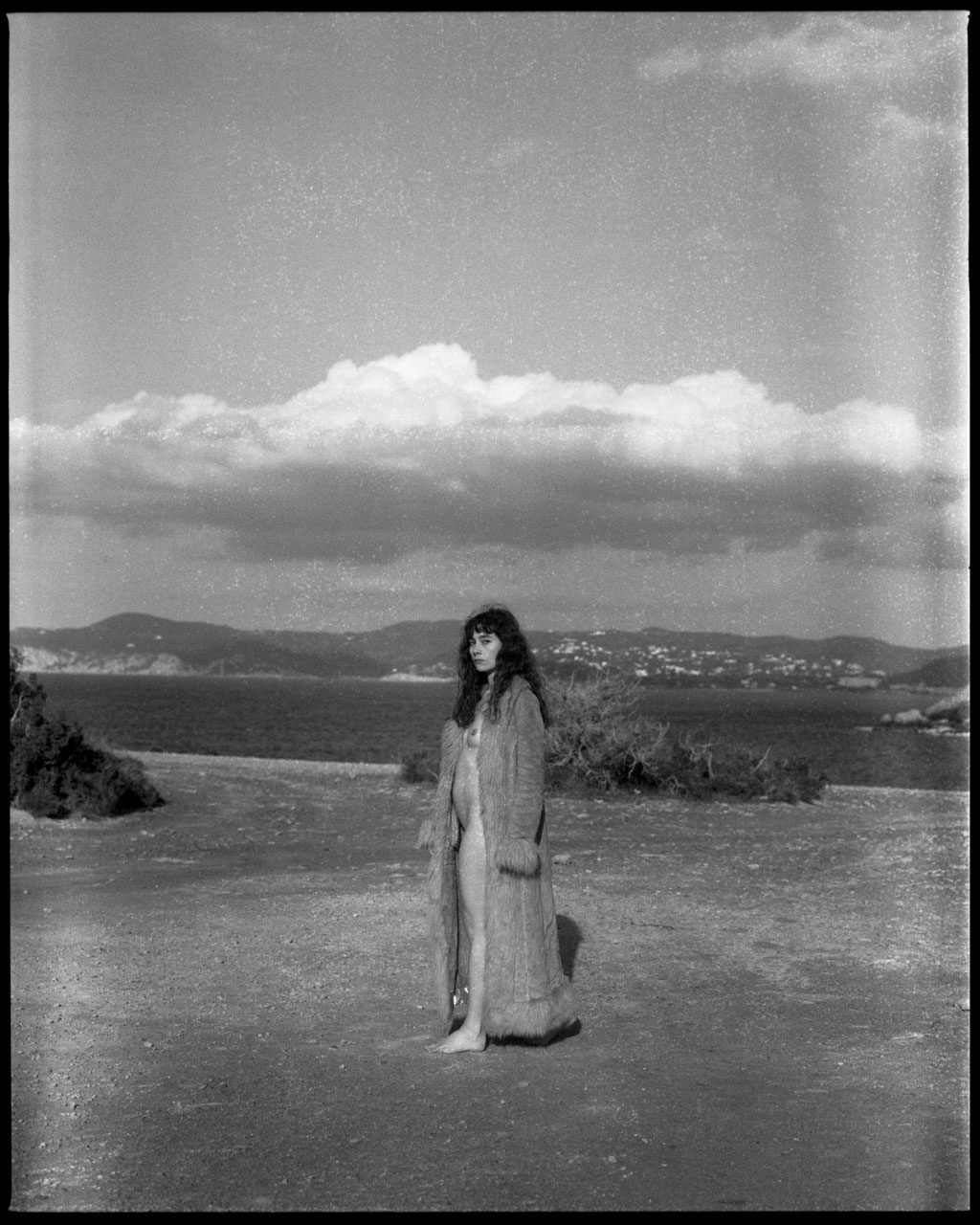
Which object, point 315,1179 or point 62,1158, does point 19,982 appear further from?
point 315,1179

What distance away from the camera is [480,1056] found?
5473mm

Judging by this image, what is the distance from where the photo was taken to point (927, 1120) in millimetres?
4770

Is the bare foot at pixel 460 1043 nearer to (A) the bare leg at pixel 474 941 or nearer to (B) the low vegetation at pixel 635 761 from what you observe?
(A) the bare leg at pixel 474 941

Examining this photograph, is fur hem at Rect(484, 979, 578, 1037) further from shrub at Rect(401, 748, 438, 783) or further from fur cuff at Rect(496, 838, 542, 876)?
shrub at Rect(401, 748, 438, 783)

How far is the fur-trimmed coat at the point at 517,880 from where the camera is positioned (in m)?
5.42

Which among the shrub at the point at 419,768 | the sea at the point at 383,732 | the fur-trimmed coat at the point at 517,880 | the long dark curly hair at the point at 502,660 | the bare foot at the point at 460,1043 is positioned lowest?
the sea at the point at 383,732

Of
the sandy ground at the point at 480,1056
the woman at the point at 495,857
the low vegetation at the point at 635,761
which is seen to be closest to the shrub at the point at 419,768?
the low vegetation at the point at 635,761

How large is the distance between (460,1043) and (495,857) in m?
0.84

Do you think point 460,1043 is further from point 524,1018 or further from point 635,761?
point 635,761

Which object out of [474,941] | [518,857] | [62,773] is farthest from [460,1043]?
[62,773]

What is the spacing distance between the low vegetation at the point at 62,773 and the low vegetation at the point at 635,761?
4415mm

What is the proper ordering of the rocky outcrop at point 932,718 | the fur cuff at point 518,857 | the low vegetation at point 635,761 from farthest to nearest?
the rocky outcrop at point 932,718 → the low vegetation at point 635,761 → the fur cuff at point 518,857

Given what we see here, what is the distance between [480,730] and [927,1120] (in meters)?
2.34

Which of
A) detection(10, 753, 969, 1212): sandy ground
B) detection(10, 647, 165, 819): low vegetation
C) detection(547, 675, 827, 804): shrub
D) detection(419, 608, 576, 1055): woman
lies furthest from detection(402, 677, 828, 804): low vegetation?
detection(419, 608, 576, 1055): woman
